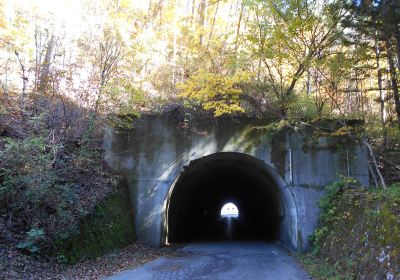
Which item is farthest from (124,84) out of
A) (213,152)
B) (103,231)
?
(103,231)

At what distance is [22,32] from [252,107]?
810cm

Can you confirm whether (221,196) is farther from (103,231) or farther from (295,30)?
(295,30)

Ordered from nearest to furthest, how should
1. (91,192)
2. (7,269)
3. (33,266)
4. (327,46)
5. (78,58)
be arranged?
(7,269) < (33,266) < (91,192) < (327,46) < (78,58)

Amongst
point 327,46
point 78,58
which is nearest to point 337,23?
point 327,46

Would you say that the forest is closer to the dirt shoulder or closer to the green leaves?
the green leaves

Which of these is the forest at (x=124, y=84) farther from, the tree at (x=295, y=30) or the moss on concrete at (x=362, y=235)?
the moss on concrete at (x=362, y=235)

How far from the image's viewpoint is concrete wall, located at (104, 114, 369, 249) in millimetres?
12438

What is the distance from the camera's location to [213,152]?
12883mm

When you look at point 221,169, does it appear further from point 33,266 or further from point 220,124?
point 33,266

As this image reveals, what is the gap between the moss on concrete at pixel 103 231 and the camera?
8.35 m

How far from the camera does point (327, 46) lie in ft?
36.2

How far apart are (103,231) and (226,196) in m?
17.7

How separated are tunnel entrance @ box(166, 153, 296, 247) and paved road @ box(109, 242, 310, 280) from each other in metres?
2.07

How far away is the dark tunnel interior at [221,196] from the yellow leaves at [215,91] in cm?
185
